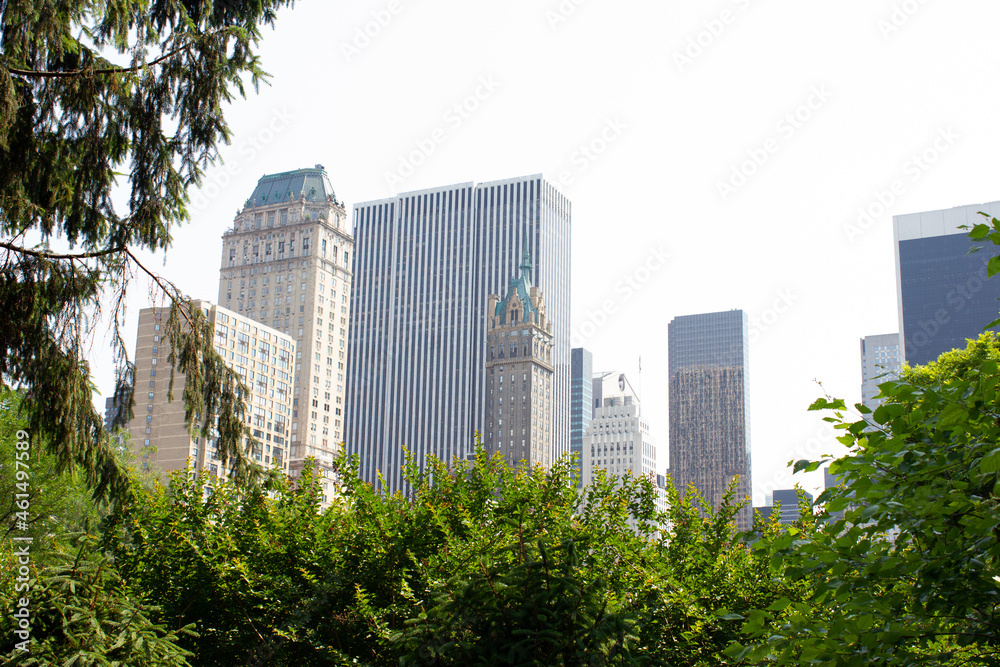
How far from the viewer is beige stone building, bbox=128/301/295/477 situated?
124125mm

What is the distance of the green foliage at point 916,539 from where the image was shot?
5469 millimetres

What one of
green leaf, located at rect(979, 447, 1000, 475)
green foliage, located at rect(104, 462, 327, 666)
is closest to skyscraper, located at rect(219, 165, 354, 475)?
green foliage, located at rect(104, 462, 327, 666)

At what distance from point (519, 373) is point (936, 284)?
81117 millimetres

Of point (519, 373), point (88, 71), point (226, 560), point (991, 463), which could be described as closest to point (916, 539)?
point (991, 463)

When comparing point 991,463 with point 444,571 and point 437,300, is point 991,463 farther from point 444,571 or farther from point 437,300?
point 437,300

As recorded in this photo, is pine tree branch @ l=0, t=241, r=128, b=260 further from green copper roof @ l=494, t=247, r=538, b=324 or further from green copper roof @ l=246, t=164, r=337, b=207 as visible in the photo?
green copper roof @ l=494, t=247, r=538, b=324

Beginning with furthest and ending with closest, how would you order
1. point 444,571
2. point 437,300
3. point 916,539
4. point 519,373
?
point 437,300, point 519,373, point 444,571, point 916,539

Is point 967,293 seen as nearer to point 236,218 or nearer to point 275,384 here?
point 275,384

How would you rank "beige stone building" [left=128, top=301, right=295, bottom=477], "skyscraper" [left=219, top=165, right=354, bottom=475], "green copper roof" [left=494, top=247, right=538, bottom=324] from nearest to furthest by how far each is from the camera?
"beige stone building" [left=128, top=301, right=295, bottom=477], "skyscraper" [left=219, top=165, right=354, bottom=475], "green copper roof" [left=494, top=247, right=538, bottom=324]

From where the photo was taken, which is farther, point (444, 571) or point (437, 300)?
point (437, 300)

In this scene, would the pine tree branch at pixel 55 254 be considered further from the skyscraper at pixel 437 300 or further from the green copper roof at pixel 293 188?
the skyscraper at pixel 437 300

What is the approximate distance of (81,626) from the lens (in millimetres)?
10219

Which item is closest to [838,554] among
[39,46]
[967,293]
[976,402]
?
[976,402]

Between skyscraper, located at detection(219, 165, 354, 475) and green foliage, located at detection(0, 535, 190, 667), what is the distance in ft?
444
